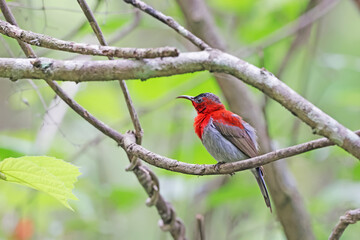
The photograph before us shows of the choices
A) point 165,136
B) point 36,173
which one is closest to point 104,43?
point 36,173

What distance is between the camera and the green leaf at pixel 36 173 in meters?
1.79

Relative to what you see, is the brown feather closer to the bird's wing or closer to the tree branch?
the bird's wing

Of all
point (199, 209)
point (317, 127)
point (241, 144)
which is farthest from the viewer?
point (199, 209)

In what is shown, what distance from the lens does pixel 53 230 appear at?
4188 millimetres

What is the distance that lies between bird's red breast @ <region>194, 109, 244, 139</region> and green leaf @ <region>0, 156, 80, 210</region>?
1.52 metres

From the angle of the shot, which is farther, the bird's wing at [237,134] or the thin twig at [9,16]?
the bird's wing at [237,134]

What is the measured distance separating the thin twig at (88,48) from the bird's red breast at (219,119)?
152cm

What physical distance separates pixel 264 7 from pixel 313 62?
82 centimetres

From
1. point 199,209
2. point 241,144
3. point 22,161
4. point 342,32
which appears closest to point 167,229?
point 241,144

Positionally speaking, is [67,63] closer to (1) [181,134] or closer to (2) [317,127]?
(2) [317,127]

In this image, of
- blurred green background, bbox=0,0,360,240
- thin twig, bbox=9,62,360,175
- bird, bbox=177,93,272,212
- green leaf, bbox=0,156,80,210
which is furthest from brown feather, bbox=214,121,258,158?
green leaf, bbox=0,156,80,210

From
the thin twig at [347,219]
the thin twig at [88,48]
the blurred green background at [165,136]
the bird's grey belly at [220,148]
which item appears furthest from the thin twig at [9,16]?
the thin twig at [347,219]

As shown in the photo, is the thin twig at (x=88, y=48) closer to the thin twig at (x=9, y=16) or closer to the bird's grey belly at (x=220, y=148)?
the thin twig at (x=9, y=16)

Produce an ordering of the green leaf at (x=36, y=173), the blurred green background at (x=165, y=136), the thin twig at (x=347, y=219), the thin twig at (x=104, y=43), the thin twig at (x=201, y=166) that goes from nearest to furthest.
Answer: the thin twig at (x=201, y=166) → the green leaf at (x=36, y=173) → the thin twig at (x=347, y=219) → the thin twig at (x=104, y=43) → the blurred green background at (x=165, y=136)
